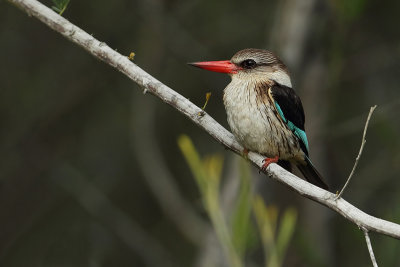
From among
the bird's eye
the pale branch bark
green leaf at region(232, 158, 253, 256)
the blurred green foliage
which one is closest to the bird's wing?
the bird's eye

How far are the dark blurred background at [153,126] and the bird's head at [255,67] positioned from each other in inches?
44.7

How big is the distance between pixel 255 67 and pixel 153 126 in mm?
2237

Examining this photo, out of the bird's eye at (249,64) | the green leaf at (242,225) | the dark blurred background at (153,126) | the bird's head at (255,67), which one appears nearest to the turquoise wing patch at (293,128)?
the bird's head at (255,67)

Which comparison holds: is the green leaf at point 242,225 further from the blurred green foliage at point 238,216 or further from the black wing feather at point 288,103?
the black wing feather at point 288,103

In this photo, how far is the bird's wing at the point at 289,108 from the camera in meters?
4.33

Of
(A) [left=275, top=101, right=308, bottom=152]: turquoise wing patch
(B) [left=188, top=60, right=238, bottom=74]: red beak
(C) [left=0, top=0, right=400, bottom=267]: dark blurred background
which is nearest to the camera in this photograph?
(A) [left=275, top=101, right=308, bottom=152]: turquoise wing patch

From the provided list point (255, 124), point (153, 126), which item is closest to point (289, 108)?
point (255, 124)

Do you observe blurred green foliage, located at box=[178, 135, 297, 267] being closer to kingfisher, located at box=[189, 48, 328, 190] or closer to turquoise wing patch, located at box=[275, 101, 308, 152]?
kingfisher, located at box=[189, 48, 328, 190]

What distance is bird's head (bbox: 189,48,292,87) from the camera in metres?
4.54

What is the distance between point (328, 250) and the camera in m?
6.29

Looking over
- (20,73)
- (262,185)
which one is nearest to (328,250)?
(262,185)

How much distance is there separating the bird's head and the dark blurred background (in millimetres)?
1134

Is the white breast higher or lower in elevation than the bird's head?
lower

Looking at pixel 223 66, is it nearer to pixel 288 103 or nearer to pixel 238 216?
pixel 288 103
